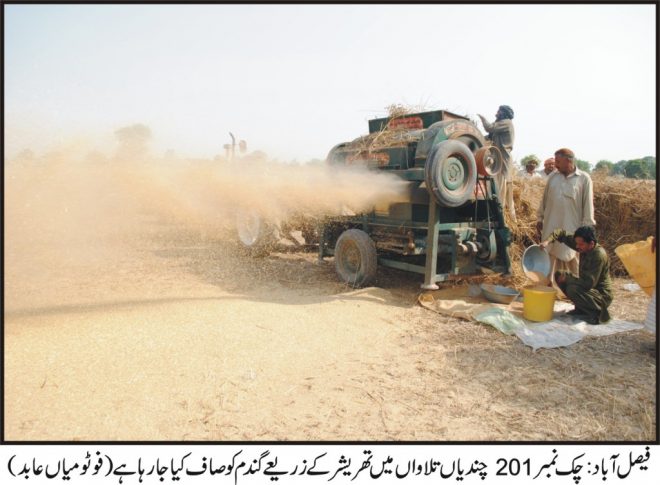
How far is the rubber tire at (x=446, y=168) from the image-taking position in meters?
6.00

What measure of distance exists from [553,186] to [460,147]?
59.8 inches

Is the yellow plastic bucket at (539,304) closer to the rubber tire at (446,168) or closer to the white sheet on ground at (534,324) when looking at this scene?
the white sheet on ground at (534,324)

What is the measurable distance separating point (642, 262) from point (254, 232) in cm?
763

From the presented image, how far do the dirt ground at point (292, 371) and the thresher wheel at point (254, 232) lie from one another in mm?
3205

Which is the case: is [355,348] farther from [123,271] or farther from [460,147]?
[123,271]

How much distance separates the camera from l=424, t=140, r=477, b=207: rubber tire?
5996 mm

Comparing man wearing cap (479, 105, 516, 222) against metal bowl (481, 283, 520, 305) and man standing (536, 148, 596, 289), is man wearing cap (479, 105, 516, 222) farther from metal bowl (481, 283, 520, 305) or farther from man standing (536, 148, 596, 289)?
metal bowl (481, 283, 520, 305)

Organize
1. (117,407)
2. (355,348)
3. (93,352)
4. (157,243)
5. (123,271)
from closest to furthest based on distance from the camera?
(117,407), (93,352), (355,348), (123,271), (157,243)

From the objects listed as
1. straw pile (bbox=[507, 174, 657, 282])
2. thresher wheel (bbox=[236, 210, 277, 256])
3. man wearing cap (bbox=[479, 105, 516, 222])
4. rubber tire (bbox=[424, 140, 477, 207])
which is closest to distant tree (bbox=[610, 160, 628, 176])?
straw pile (bbox=[507, 174, 657, 282])

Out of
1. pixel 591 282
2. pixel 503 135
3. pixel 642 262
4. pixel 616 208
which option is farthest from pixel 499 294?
pixel 616 208

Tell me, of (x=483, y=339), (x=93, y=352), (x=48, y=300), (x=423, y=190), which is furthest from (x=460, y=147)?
(x=48, y=300)

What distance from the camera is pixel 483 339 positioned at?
16.5ft

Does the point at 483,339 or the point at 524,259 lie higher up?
the point at 524,259

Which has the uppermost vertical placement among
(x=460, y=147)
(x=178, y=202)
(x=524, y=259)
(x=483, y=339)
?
(x=460, y=147)
